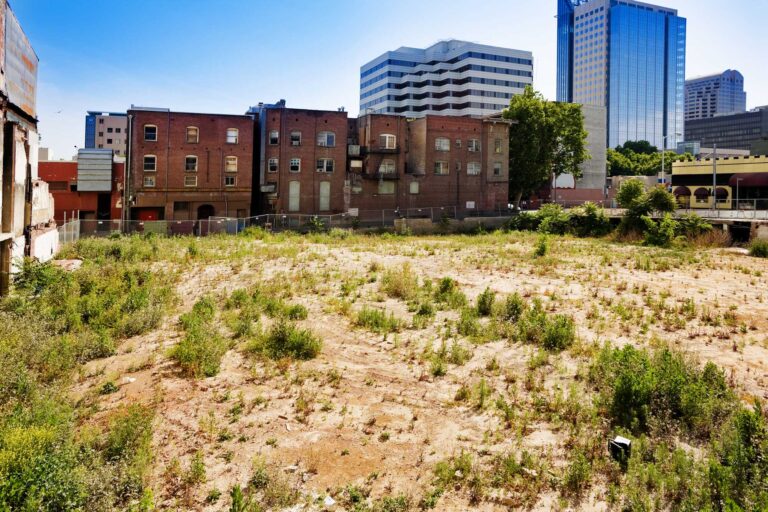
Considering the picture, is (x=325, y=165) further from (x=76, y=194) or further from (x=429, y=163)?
(x=76, y=194)

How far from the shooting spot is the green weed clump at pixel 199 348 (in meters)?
11.9

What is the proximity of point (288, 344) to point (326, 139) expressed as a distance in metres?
40.6

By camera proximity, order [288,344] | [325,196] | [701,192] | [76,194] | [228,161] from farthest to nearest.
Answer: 1. [701,192]
2. [325,196]
3. [76,194]
4. [228,161]
5. [288,344]

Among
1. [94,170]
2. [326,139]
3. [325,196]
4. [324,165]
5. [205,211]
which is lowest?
[205,211]

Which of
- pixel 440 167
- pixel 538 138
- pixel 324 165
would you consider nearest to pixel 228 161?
pixel 324 165

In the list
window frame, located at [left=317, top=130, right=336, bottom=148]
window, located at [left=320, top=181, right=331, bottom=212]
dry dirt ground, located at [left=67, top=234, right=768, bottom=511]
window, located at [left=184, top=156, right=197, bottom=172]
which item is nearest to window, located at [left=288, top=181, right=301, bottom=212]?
window, located at [left=320, top=181, right=331, bottom=212]

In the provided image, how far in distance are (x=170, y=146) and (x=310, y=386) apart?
41.7m

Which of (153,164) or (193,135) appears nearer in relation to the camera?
(153,164)

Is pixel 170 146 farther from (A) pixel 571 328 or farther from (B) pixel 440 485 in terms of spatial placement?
(B) pixel 440 485

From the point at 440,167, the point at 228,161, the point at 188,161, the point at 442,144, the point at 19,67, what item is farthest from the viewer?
the point at 440,167

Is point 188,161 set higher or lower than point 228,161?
lower

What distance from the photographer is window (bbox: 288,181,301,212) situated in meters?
50.4

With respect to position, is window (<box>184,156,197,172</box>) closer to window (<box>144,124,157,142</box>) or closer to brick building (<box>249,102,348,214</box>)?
window (<box>144,124,157,142</box>)

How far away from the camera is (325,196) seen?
5153 cm
